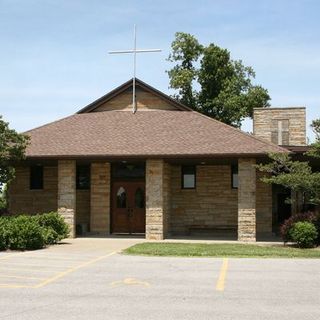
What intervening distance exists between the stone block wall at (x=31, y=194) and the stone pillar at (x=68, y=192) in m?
2.80

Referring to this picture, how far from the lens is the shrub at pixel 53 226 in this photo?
1959 cm

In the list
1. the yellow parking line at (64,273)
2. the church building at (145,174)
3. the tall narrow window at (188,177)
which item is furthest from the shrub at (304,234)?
the yellow parking line at (64,273)

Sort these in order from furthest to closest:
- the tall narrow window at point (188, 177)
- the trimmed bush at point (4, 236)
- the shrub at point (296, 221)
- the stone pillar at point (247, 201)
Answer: the tall narrow window at point (188, 177) < the stone pillar at point (247, 201) < the shrub at point (296, 221) < the trimmed bush at point (4, 236)

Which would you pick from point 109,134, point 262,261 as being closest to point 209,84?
point 109,134

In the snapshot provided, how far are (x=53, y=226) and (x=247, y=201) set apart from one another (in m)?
7.70

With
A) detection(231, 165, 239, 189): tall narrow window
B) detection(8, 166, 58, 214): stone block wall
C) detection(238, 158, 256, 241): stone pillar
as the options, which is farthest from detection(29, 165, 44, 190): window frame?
detection(238, 158, 256, 241): stone pillar

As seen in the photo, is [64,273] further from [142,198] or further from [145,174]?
[142,198]

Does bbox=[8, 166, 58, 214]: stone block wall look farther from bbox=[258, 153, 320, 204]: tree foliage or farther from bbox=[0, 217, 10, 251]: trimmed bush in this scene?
bbox=[258, 153, 320, 204]: tree foliage

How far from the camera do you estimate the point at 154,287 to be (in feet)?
35.4

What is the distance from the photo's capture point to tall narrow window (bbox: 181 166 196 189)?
25422mm

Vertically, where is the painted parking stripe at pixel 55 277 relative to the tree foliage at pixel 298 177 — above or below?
below

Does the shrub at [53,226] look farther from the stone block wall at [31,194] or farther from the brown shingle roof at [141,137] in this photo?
the stone block wall at [31,194]

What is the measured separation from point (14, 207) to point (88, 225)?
3782 millimetres

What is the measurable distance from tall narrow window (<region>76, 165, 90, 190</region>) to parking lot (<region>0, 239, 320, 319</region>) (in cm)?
951
